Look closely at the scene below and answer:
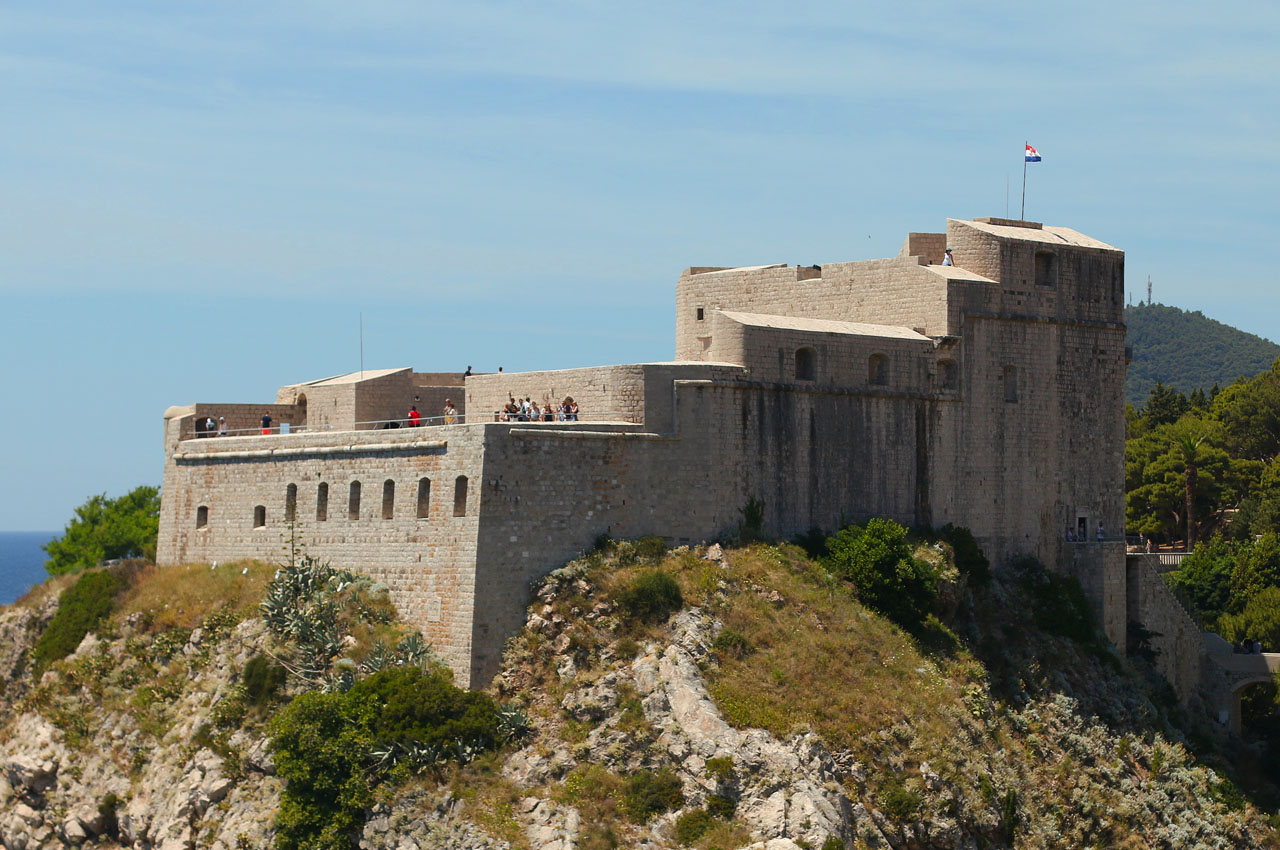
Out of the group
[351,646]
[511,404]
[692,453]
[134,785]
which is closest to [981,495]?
[692,453]

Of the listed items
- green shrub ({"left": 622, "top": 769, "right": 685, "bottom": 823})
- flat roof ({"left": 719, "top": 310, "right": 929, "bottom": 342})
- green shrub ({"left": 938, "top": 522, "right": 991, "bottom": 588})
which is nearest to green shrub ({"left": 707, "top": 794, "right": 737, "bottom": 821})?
green shrub ({"left": 622, "top": 769, "right": 685, "bottom": 823})

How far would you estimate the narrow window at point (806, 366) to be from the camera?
46.2 m

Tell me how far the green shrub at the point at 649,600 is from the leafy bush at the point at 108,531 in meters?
48.9

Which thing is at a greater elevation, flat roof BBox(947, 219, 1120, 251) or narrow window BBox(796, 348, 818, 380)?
flat roof BBox(947, 219, 1120, 251)

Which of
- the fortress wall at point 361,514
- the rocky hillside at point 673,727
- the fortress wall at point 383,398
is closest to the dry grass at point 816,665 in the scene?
the rocky hillside at point 673,727

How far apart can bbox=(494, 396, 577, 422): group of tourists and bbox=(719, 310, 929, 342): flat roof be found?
496 centimetres

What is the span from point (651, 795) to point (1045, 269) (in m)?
22.8

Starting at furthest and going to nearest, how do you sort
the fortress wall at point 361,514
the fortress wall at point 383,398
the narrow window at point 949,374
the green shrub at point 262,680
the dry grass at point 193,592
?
the narrow window at point 949,374, the fortress wall at point 383,398, the dry grass at point 193,592, the green shrub at point 262,680, the fortress wall at point 361,514

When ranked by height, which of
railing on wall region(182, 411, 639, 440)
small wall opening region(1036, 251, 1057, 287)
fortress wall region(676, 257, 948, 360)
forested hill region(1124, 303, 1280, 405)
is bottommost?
railing on wall region(182, 411, 639, 440)

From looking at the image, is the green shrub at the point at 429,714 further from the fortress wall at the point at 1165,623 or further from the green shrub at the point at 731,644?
the fortress wall at the point at 1165,623

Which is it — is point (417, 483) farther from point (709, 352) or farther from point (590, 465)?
point (709, 352)

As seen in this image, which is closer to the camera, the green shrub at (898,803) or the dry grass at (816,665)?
the green shrub at (898,803)

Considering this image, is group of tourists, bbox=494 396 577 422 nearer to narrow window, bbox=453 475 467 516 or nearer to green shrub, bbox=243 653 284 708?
narrow window, bbox=453 475 467 516

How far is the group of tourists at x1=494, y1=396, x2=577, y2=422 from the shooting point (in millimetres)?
43625
